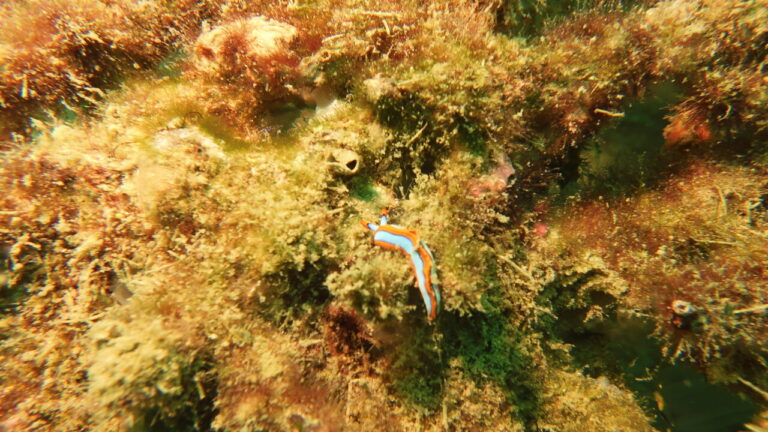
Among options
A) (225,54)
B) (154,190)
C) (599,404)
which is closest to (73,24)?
(225,54)

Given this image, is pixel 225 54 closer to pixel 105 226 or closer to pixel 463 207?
pixel 105 226

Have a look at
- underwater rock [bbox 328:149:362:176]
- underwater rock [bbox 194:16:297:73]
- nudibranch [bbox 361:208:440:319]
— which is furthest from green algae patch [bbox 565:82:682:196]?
underwater rock [bbox 194:16:297:73]

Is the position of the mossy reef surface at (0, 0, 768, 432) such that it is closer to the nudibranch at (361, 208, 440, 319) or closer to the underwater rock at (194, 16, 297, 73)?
the underwater rock at (194, 16, 297, 73)

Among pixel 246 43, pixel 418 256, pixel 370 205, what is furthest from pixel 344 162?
pixel 246 43

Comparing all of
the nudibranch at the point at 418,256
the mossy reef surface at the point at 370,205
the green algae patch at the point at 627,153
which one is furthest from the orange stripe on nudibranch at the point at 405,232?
the green algae patch at the point at 627,153

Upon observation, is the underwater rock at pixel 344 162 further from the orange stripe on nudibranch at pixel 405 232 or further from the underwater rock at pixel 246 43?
the underwater rock at pixel 246 43

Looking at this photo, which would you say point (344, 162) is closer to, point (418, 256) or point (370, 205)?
point (370, 205)
